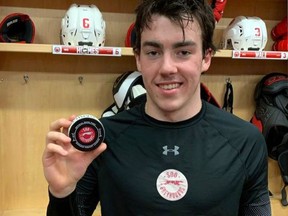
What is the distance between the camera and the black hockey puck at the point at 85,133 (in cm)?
84

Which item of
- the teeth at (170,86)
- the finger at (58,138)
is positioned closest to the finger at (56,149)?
the finger at (58,138)

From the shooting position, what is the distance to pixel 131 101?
5.59ft

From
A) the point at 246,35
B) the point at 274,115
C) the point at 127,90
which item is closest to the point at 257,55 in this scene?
the point at 246,35

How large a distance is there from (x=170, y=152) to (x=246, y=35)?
3.60ft

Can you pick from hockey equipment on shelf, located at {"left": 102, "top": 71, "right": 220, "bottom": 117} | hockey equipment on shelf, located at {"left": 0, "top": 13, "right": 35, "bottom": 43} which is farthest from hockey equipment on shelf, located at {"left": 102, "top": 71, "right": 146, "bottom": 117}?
hockey equipment on shelf, located at {"left": 0, "top": 13, "right": 35, "bottom": 43}

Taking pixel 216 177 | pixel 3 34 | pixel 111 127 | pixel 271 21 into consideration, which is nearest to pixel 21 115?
pixel 3 34

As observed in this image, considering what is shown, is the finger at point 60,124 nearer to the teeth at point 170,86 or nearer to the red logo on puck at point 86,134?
the red logo on puck at point 86,134

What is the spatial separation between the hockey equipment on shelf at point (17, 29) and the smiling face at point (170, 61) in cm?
93

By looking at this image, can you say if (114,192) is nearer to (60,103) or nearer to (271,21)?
(60,103)

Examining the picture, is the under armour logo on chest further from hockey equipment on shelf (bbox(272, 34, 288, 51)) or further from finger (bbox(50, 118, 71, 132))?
hockey equipment on shelf (bbox(272, 34, 288, 51))

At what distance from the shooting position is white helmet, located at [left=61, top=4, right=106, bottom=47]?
1.67m

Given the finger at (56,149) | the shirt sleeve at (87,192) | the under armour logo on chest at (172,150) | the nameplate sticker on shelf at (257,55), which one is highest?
the nameplate sticker on shelf at (257,55)

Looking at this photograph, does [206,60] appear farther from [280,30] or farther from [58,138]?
[280,30]

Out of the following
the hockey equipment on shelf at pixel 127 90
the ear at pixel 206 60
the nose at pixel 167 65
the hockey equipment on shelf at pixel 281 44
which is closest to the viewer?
the nose at pixel 167 65
